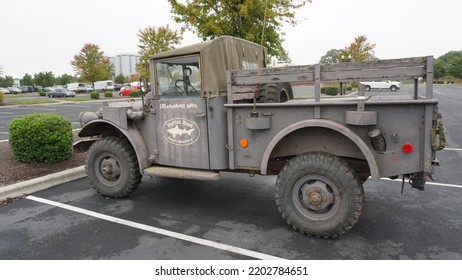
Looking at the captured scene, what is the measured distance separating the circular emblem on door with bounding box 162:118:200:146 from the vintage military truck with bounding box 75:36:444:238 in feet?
0.05

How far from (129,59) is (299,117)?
451 feet

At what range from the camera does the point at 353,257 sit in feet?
11.6

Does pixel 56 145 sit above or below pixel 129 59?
below

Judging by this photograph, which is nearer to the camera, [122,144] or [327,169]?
[327,169]

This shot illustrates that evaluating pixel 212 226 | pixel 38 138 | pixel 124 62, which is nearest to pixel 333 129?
pixel 212 226

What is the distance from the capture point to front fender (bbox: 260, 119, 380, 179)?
370cm

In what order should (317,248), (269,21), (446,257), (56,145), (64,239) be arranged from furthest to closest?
1. (269,21)
2. (56,145)
3. (64,239)
4. (317,248)
5. (446,257)

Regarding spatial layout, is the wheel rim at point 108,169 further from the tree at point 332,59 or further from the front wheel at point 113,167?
the tree at point 332,59

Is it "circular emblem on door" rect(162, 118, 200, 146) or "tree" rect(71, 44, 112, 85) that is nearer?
"circular emblem on door" rect(162, 118, 200, 146)

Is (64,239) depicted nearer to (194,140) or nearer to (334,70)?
(194,140)

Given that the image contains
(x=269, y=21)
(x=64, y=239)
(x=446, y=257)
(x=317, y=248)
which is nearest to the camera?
(x=446, y=257)

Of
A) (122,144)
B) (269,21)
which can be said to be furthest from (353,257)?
(269,21)

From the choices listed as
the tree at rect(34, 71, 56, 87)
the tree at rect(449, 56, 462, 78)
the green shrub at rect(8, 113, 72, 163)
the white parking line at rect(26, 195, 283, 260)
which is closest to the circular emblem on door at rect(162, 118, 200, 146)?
the white parking line at rect(26, 195, 283, 260)

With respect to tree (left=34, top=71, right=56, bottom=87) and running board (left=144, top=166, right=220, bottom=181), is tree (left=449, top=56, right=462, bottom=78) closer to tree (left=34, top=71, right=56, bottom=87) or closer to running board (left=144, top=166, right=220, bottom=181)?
running board (left=144, top=166, right=220, bottom=181)
